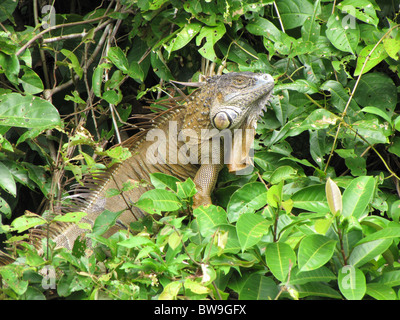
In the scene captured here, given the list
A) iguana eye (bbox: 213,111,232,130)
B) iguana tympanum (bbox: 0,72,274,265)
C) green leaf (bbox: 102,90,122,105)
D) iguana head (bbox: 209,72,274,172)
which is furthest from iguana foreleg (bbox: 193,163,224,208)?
green leaf (bbox: 102,90,122,105)

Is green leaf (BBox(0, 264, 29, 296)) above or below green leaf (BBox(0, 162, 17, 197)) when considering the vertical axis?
above

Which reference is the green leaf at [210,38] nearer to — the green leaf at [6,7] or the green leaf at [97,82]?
the green leaf at [97,82]

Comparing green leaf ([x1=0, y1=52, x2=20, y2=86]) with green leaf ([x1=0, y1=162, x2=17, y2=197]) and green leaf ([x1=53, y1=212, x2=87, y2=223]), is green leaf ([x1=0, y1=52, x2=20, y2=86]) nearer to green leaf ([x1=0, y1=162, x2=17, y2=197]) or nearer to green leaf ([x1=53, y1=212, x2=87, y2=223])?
green leaf ([x1=0, y1=162, x2=17, y2=197])

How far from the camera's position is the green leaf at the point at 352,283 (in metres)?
1.75

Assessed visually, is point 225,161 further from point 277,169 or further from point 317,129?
point 317,129

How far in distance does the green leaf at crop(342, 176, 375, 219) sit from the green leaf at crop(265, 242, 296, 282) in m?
0.30

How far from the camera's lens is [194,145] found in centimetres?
301

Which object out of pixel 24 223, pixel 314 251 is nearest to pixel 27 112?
pixel 24 223

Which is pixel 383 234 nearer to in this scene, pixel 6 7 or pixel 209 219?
pixel 209 219

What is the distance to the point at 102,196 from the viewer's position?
118 inches

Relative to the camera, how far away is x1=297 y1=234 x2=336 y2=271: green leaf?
1.77 meters

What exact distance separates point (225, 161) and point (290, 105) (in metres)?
0.49

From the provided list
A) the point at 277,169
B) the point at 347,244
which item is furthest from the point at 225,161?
the point at 347,244

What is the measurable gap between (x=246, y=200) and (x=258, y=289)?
2.20ft
